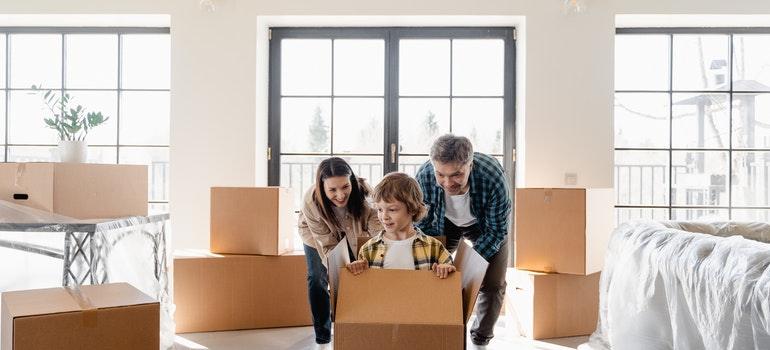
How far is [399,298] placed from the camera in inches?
54.9

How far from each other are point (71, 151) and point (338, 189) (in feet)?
3.61

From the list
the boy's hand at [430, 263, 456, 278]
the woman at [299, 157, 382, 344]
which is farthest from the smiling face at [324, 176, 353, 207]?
the boy's hand at [430, 263, 456, 278]

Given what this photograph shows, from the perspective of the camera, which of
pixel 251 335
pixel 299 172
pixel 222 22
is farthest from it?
pixel 299 172

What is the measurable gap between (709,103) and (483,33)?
1469 millimetres

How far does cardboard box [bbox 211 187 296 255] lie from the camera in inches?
109

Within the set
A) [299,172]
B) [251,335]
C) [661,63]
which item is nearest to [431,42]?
[299,172]

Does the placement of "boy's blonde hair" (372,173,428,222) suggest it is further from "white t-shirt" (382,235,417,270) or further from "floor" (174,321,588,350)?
"floor" (174,321,588,350)

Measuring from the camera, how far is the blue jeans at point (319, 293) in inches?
92.7

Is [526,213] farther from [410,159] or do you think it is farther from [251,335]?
[251,335]

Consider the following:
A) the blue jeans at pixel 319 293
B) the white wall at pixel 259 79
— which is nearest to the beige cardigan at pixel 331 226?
the blue jeans at pixel 319 293

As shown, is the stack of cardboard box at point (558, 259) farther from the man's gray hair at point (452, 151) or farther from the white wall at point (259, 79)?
the man's gray hair at point (452, 151)

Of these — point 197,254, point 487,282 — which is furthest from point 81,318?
point 197,254

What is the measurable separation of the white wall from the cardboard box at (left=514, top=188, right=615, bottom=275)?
1.43ft

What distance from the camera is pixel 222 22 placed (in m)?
3.26
